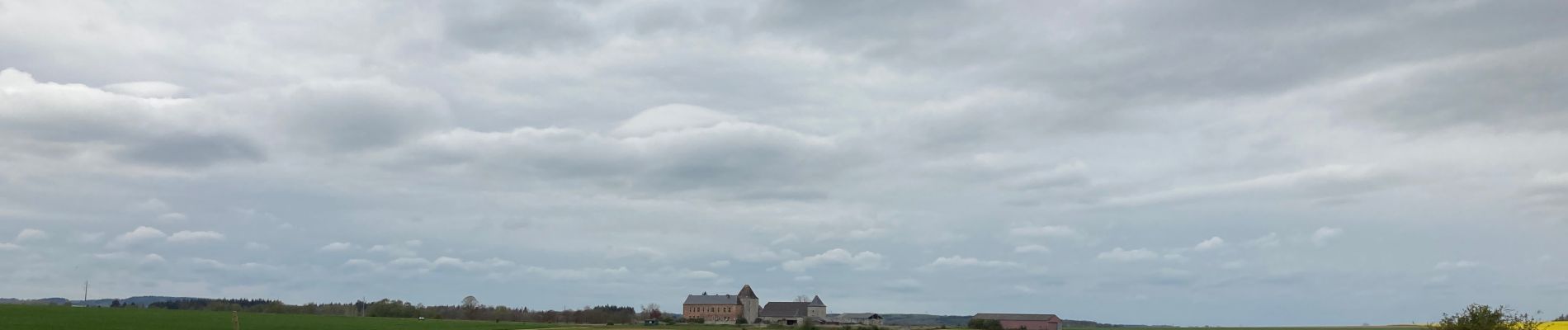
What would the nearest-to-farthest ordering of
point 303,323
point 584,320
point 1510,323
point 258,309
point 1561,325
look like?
point 1510,323 < point 1561,325 < point 303,323 < point 258,309 < point 584,320

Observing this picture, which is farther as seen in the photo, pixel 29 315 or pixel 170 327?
pixel 29 315

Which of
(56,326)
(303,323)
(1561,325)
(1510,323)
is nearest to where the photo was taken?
(1510,323)

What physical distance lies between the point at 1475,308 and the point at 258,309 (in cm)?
18686

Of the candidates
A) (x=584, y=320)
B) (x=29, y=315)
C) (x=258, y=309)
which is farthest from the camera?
(x=584, y=320)

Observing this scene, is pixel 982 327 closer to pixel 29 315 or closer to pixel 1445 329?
pixel 29 315

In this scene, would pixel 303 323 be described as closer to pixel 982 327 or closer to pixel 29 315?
pixel 29 315

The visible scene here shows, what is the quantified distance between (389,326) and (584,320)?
79992 mm

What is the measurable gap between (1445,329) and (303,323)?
106 metres

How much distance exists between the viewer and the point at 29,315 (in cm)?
9375

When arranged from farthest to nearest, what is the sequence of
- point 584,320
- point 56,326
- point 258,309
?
point 584,320 < point 258,309 < point 56,326

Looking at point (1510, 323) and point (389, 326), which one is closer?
point (1510, 323)

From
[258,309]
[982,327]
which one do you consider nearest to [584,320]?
[258,309]

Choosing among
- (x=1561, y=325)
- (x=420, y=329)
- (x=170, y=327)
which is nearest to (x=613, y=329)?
(x=420, y=329)

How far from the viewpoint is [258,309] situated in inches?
7141
